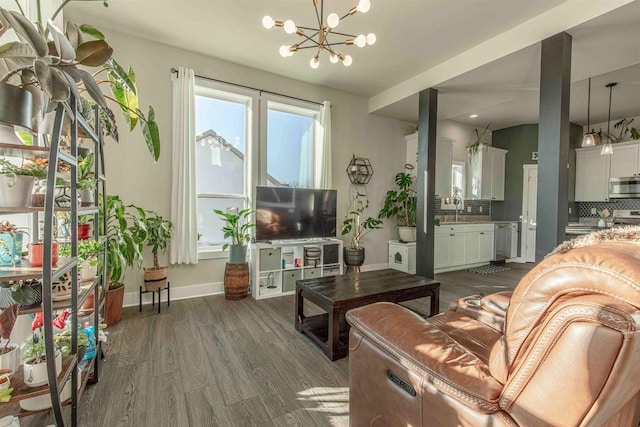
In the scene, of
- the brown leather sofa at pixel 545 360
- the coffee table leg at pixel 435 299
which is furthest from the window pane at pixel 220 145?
the brown leather sofa at pixel 545 360

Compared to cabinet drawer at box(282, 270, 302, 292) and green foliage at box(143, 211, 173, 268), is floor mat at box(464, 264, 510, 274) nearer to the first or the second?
cabinet drawer at box(282, 270, 302, 292)

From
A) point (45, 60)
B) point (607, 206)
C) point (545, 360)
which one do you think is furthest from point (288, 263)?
point (607, 206)

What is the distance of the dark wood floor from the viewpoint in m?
1.58

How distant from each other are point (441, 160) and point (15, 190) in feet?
17.7

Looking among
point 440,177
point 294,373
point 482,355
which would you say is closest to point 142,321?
point 294,373

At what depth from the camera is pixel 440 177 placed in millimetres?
5219

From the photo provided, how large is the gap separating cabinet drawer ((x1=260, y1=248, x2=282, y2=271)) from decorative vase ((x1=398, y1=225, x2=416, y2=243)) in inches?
91.4

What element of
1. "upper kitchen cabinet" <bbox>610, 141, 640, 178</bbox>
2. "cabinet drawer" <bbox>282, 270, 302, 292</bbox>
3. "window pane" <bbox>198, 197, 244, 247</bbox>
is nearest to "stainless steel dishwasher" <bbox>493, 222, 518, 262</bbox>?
"upper kitchen cabinet" <bbox>610, 141, 640, 178</bbox>

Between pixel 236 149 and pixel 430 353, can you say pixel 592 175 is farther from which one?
pixel 430 353

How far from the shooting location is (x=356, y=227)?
15.7 feet

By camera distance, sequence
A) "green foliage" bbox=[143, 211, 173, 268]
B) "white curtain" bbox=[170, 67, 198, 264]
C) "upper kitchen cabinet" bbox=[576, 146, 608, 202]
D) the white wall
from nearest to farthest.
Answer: "green foliage" bbox=[143, 211, 173, 268] < the white wall < "white curtain" bbox=[170, 67, 198, 264] < "upper kitchen cabinet" bbox=[576, 146, 608, 202]

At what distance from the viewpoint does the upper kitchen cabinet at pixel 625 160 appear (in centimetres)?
497

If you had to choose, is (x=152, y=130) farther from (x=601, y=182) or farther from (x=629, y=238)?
(x=601, y=182)

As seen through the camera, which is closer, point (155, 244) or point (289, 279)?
point (155, 244)
